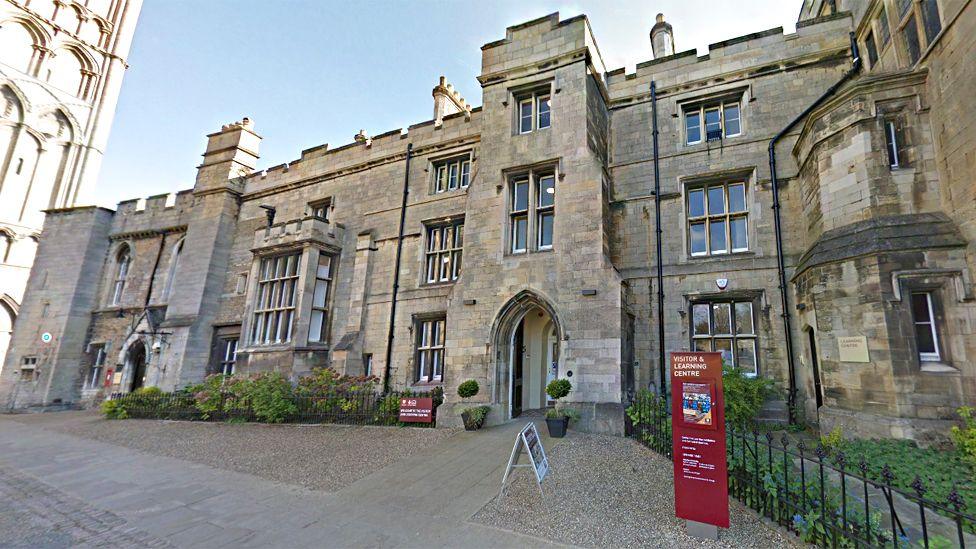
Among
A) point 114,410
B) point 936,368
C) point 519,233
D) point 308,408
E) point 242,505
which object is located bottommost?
point 114,410

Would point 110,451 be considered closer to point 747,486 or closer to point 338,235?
point 338,235

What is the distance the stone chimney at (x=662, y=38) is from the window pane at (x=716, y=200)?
5624mm

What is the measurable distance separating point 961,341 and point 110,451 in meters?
17.0

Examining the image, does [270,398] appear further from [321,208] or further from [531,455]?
[531,455]

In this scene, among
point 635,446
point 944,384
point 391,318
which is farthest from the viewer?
point 391,318

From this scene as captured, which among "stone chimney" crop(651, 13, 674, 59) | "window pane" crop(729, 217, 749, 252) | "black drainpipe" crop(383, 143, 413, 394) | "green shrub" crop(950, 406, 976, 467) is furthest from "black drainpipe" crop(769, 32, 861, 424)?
"black drainpipe" crop(383, 143, 413, 394)

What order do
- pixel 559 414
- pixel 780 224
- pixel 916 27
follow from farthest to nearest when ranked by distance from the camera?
pixel 780 224 → pixel 559 414 → pixel 916 27

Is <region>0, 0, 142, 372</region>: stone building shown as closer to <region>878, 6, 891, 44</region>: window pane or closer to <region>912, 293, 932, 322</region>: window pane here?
<region>912, 293, 932, 322</region>: window pane

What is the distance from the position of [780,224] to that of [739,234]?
933mm

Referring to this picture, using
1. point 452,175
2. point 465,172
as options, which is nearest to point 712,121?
point 465,172

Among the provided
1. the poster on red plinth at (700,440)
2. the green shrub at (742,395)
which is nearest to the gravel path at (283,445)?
the poster on red plinth at (700,440)

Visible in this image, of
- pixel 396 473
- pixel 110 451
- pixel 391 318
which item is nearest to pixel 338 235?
pixel 391 318

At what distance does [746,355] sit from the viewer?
10422 mm

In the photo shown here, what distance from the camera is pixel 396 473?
6953 mm
